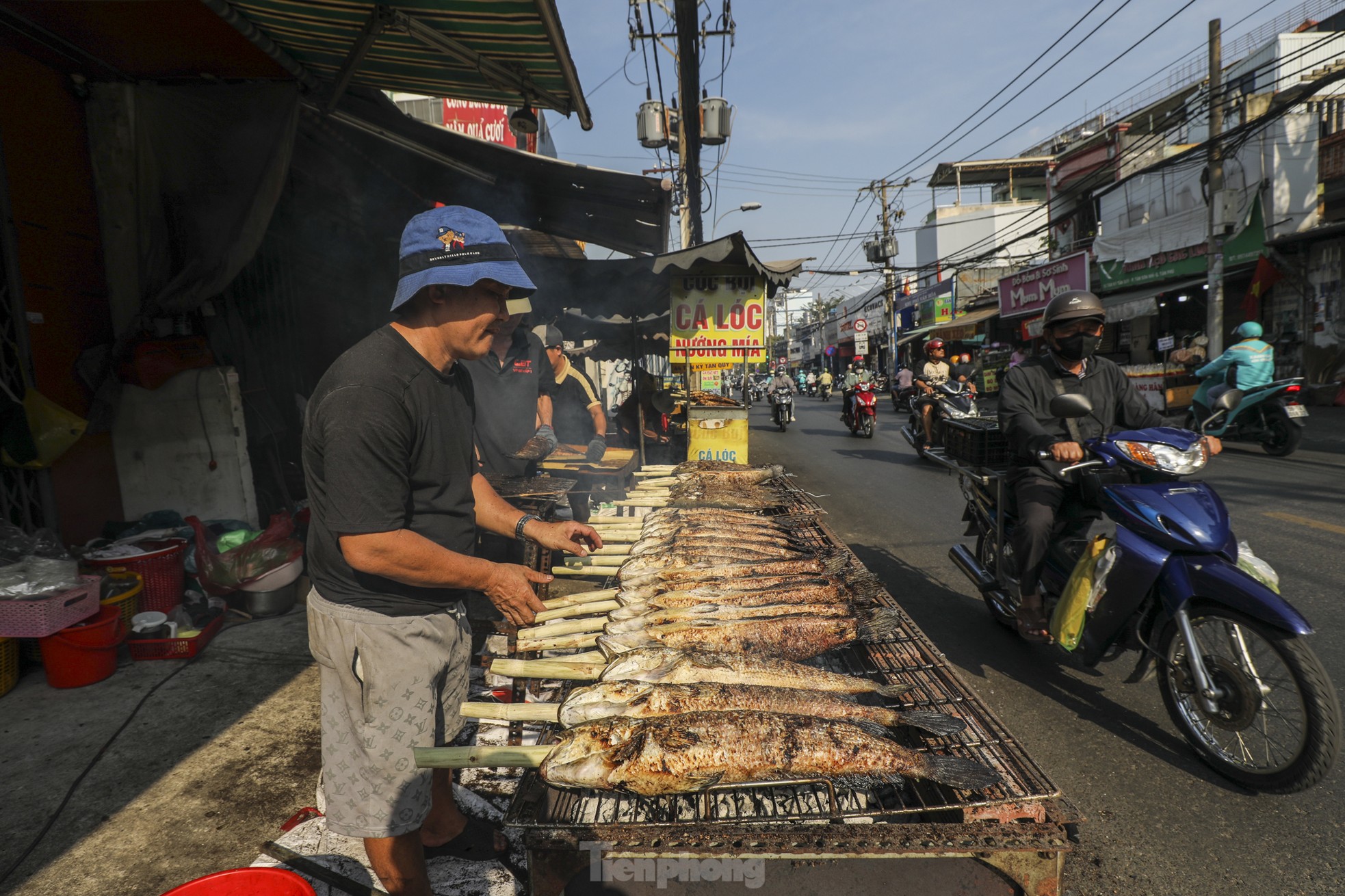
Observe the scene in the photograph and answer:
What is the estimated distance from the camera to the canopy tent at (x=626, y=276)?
7.42 m

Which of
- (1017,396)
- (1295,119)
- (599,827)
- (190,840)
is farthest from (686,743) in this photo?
(1295,119)

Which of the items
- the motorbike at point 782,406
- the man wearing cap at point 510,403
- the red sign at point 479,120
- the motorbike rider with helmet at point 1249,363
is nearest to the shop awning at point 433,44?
the man wearing cap at point 510,403

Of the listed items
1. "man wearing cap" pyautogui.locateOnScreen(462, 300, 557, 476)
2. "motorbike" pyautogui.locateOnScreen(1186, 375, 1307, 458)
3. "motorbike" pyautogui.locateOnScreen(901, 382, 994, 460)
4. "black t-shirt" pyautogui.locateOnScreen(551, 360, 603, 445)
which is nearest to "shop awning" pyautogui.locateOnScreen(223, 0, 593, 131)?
"man wearing cap" pyautogui.locateOnScreen(462, 300, 557, 476)

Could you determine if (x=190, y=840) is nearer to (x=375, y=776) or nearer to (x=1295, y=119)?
(x=375, y=776)

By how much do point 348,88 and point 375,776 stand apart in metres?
5.26

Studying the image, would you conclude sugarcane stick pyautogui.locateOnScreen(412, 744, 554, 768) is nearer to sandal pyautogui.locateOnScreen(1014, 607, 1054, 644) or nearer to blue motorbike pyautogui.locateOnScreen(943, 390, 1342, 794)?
blue motorbike pyautogui.locateOnScreen(943, 390, 1342, 794)

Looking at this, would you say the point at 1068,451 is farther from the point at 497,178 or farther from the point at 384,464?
the point at 497,178

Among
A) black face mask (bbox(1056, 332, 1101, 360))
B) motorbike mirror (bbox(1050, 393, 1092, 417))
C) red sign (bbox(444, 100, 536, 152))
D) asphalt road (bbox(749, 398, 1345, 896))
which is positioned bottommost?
asphalt road (bbox(749, 398, 1345, 896))

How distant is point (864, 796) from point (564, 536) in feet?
4.84

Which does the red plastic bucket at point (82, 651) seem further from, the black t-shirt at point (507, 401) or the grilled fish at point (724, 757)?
the grilled fish at point (724, 757)

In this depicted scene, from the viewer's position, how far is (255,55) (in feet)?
15.0

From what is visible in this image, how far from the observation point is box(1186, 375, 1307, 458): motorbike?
30.7 ft

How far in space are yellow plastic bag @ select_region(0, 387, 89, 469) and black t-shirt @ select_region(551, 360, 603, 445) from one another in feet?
14.1

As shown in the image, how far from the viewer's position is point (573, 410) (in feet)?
26.0
